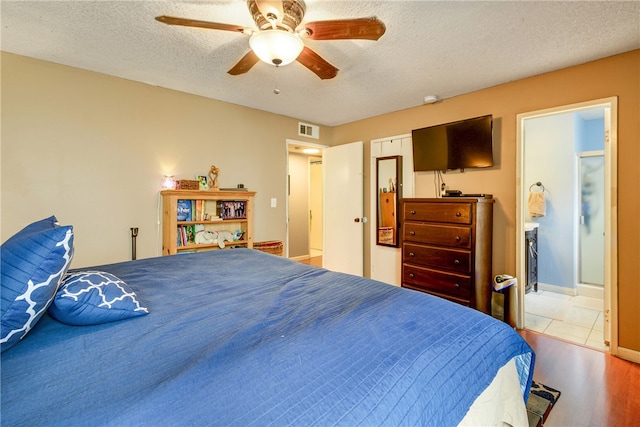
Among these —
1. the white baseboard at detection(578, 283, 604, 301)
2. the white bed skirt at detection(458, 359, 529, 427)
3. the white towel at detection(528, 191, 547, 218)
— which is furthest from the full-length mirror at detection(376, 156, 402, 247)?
the white bed skirt at detection(458, 359, 529, 427)

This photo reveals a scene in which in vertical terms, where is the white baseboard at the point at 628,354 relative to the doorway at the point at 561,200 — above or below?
below

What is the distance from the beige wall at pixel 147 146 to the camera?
233 centimetres

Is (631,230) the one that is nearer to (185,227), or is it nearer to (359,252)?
(359,252)

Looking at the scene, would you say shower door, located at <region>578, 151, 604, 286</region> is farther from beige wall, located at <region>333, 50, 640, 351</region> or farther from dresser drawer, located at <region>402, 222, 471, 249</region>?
dresser drawer, located at <region>402, 222, 471, 249</region>

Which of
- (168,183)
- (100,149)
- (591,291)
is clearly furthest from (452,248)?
(100,149)

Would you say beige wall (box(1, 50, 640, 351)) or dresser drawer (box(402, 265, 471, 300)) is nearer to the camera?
beige wall (box(1, 50, 640, 351))

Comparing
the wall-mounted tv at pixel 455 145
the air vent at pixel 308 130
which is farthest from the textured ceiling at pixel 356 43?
the air vent at pixel 308 130

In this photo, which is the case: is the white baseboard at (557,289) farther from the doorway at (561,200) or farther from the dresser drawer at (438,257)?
the dresser drawer at (438,257)

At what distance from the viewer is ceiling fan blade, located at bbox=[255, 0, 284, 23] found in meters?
1.51

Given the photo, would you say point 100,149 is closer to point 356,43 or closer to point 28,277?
point 28,277

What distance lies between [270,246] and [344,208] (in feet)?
4.29

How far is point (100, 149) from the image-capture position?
9.15 ft

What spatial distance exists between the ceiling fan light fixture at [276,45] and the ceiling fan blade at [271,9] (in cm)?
9

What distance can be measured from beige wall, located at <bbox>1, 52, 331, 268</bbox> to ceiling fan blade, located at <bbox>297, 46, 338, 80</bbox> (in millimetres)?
1858
